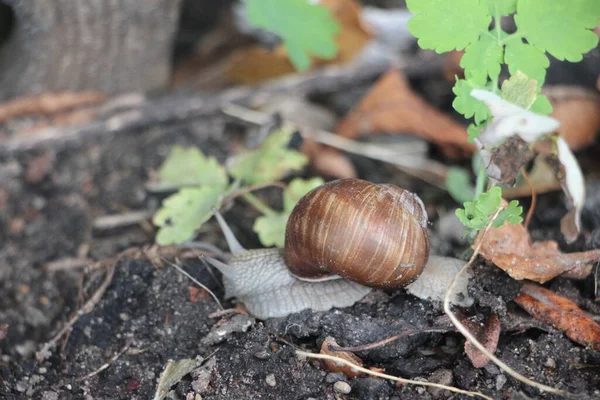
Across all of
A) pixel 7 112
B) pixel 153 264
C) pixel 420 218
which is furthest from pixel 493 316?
pixel 7 112

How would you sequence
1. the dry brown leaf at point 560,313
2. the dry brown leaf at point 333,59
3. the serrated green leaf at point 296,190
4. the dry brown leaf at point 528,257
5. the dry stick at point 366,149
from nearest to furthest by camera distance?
the dry brown leaf at point 560,313, the dry brown leaf at point 528,257, the serrated green leaf at point 296,190, the dry stick at point 366,149, the dry brown leaf at point 333,59

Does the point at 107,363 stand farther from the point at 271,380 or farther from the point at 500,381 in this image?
the point at 500,381

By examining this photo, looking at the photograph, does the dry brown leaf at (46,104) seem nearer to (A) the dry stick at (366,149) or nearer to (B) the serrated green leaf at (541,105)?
(A) the dry stick at (366,149)

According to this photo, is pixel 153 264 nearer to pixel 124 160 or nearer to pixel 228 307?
pixel 228 307

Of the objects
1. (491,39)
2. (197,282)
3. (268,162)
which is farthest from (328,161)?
(491,39)

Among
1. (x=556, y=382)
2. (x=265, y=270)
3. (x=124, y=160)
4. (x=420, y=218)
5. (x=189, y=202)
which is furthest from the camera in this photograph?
(x=124, y=160)

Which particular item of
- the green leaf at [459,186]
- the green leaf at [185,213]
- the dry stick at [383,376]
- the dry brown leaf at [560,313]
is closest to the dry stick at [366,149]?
the green leaf at [459,186]

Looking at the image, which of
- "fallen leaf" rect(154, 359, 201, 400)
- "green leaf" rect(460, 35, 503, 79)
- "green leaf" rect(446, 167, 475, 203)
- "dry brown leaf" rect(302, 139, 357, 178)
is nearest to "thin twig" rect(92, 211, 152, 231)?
"dry brown leaf" rect(302, 139, 357, 178)
